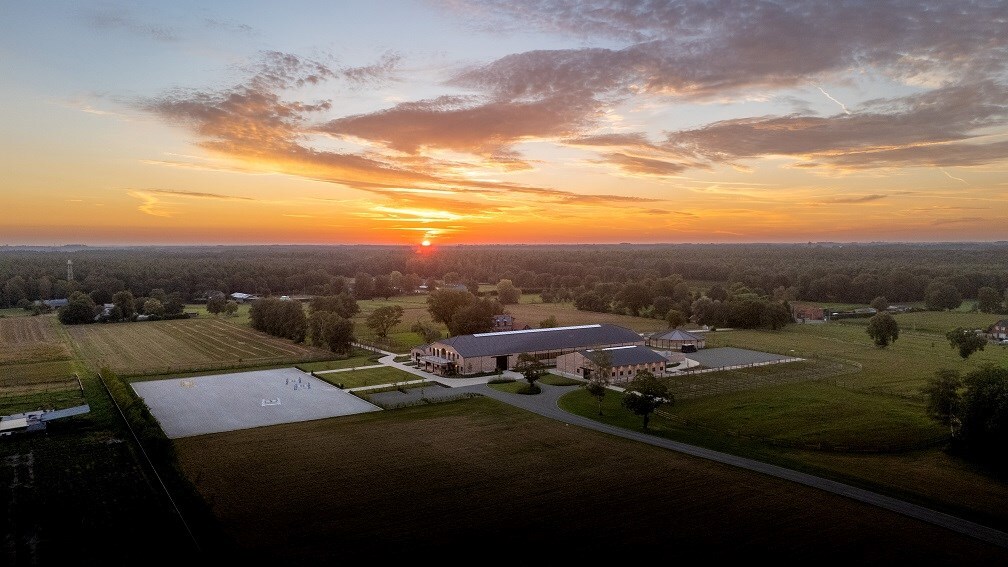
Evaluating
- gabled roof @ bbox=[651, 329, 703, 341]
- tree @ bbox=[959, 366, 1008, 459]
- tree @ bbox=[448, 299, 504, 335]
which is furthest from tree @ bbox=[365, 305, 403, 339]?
tree @ bbox=[959, 366, 1008, 459]

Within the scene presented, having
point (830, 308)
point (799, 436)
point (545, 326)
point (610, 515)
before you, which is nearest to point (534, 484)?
point (610, 515)

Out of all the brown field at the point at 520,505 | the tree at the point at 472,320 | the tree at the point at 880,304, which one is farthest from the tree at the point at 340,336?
the tree at the point at 880,304

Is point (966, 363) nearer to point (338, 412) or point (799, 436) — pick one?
point (799, 436)

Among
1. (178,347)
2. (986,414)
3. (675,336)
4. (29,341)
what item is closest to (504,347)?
(675,336)

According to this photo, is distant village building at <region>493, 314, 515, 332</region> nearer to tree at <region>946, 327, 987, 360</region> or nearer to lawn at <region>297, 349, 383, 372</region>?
lawn at <region>297, 349, 383, 372</region>

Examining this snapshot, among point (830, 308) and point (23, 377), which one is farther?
point (830, 308)

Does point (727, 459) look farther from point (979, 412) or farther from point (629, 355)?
point (629, 355)

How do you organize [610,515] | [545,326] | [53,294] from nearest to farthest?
[610,515] → [545,326] → [53,294]
